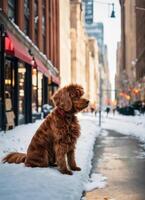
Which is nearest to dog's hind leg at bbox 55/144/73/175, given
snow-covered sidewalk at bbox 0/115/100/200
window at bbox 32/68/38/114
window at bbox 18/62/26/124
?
snow-covered sidewalk at bbox 0/115/100/200

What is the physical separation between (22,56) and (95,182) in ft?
51.2

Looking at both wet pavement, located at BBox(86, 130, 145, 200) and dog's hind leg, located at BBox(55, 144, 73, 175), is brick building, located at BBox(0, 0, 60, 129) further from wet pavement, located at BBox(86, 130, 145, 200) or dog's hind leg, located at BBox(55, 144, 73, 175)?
dog's hind leg, located at BBox(55, 144, 73, 175)

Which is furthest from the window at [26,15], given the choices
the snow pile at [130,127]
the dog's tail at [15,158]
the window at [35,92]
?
the dog's tail at [15,158]

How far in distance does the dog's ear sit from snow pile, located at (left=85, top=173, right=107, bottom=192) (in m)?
1.34

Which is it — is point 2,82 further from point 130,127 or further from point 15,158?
point 15,158

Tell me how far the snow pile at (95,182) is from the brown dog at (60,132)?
42cm

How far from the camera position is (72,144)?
8305mm

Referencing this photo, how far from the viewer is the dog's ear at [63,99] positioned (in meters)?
8.01

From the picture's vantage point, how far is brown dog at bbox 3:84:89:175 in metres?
8.04

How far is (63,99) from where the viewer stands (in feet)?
26.4

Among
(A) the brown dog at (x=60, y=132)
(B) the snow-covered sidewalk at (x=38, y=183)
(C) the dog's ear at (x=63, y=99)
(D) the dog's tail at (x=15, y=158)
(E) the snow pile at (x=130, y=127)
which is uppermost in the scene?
(C) the dog's ear at (x=63, y=99)

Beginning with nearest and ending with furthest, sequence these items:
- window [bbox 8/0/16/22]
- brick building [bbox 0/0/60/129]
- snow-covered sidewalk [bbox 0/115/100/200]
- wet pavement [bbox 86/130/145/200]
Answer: snow-covered sidewalk [bbox 0/115/100/200]
wet pavement [bbox 86/130/145/200]
brick building [bbox 0/0/60/129]
window [bbox 8/0/16/22]

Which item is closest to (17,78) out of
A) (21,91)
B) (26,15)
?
(21,91)

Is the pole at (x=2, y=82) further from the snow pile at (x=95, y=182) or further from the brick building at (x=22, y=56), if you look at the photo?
the snow pile at (x=95, y=182)
